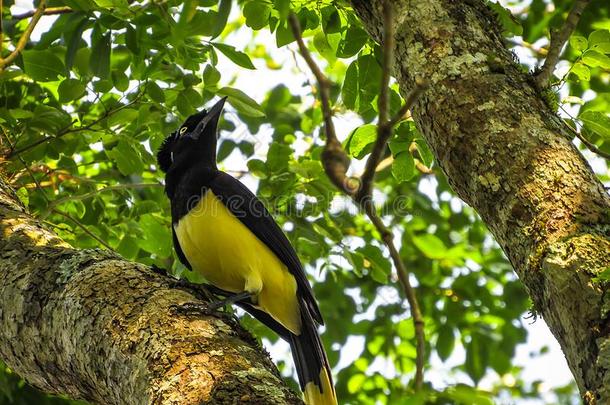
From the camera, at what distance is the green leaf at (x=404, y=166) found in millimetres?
3631

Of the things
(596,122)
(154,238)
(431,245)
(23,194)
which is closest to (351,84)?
(596,122)

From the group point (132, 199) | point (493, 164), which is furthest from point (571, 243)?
point (132, 199)

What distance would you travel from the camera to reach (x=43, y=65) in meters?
4.09

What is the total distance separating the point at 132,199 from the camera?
475 centimetres

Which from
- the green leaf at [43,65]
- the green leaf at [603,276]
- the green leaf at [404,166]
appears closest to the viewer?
the green leaf at [603,276]

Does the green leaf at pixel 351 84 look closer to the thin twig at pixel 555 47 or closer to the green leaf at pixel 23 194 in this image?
the thin twig at pixel 555 47

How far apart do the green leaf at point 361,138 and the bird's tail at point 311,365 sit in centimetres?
115

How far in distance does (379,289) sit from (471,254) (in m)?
0.81

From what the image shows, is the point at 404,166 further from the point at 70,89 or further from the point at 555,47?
the point at 70,89

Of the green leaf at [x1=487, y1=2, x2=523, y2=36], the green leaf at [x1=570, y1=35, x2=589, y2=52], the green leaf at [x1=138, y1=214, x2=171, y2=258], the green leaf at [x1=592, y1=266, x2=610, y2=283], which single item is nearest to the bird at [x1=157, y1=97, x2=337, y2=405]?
the green leaf at [x1=138, y1=214, x2=171, y2=258]

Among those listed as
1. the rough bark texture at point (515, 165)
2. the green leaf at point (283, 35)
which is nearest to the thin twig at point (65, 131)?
the green leaf at point (283, 35)

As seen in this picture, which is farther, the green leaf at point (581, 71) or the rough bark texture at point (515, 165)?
the green leaf at point (581, 71)

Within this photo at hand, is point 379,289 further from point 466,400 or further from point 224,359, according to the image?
A: point 466,400

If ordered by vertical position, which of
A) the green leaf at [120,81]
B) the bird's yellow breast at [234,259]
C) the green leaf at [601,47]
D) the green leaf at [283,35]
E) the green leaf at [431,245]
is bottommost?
the bird's yellow breast at [234,259]
